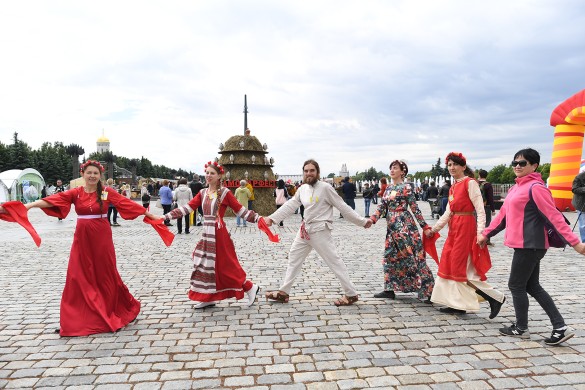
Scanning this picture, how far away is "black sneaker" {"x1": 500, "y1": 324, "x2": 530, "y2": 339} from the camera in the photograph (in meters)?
4.36

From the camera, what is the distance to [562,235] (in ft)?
13.2

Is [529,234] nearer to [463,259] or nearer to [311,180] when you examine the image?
[463,259]

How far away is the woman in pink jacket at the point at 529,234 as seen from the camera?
410 centimetres

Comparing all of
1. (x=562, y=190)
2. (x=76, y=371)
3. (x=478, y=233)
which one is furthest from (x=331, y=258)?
(x=562, y=190)

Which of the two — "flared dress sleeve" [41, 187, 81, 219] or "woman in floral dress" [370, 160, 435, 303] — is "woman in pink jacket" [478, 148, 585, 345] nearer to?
"woman in floral dress" [370, 160, 435, 303]

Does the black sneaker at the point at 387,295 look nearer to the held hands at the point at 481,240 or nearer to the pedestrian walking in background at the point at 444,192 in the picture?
the held hands at the point at 481,240

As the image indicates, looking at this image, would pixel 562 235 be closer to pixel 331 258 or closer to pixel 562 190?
pixel 331 258

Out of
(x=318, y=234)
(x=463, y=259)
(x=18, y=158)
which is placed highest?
(x=18, y=158)

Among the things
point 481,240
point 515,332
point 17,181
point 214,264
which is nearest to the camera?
point 515,332

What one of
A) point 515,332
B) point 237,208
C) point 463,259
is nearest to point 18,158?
point 237,208

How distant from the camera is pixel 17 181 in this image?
29.0m

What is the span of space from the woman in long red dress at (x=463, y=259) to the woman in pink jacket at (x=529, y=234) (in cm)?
57

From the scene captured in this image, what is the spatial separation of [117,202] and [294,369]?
2927 mm

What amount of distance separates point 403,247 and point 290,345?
2284mm
